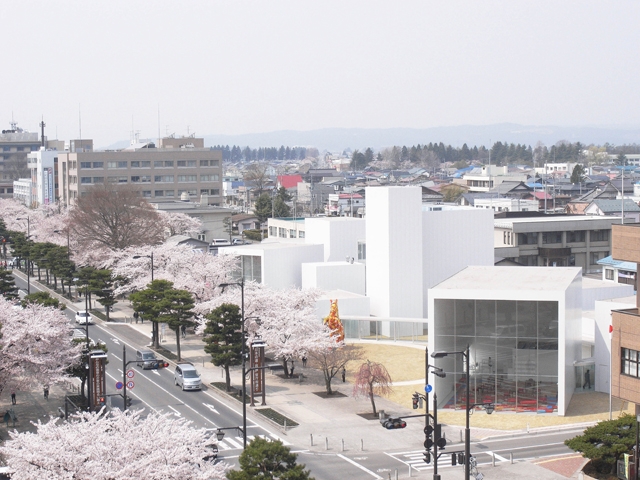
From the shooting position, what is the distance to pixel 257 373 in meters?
47.9

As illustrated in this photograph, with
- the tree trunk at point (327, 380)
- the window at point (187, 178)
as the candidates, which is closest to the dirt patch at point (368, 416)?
the tree trunk at point (327, 380)

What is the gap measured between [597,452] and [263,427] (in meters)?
15.7

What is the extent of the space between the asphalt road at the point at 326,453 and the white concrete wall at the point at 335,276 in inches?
738

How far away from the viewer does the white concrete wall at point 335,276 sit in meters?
69.8

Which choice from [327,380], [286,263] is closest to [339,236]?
[286,263]

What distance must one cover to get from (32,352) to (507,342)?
2256 cm

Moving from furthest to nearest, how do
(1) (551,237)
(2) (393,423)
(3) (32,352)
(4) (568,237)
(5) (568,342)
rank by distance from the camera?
(4) (568,237) < (1) (551,237) < (5) (568,342) < (3) (32,352) < (2) (393,423)

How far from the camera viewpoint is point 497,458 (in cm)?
3734

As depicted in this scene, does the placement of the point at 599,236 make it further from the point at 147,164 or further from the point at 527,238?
the point at 147,164

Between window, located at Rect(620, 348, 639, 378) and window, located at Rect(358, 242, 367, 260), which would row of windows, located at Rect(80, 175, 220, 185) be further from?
window, located at Rect(620, 348, 639, 378)

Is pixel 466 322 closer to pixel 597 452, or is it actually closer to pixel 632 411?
pixel 632 411

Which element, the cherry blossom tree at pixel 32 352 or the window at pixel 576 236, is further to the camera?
the window at pixel 576 236

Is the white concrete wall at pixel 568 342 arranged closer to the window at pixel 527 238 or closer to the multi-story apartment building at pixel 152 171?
the window at pixel 527 238

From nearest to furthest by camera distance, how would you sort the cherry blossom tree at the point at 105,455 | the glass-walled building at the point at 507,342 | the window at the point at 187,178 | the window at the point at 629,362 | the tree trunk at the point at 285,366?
the cherry blossom tree at the point at 105,455
the window at the point at 629,362
the glass-walled building at the point at 507,342
the tree trunk at the point at 285,366
the window at the point at 187,178
